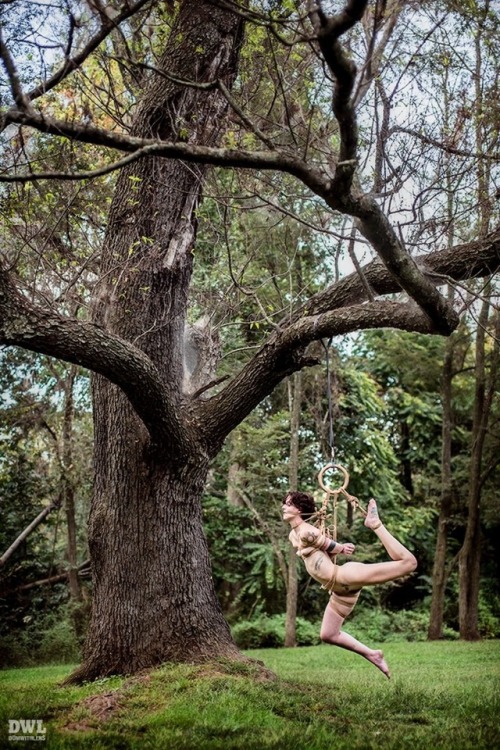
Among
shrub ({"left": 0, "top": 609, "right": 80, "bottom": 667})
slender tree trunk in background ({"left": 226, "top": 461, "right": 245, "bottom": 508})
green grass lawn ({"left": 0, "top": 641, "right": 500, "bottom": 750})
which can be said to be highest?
slender tree trunk in background ({"left": 226, "top": 461, "right": 245, "bottom": 508})

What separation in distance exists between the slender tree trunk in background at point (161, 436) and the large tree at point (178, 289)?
0.02m

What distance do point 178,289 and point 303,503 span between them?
10.3ft

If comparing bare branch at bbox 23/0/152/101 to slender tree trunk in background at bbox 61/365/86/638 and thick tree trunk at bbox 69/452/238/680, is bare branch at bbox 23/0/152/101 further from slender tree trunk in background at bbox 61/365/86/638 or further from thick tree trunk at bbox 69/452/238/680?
slender tree trunk in background at bbox 61/365/86/638

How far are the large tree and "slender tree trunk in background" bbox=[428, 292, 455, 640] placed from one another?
7.50 meters

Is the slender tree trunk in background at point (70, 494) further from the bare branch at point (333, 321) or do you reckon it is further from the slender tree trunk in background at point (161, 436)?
the bare branch at point (333, 321)

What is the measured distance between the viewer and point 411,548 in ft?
61.3

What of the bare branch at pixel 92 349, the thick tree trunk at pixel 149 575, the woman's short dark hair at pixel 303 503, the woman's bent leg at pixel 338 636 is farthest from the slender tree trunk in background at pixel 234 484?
the woman's bent leg at pixel 338 636

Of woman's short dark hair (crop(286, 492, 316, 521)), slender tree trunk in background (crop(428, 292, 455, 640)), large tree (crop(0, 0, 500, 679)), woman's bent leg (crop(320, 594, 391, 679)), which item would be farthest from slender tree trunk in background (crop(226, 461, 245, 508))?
woman's bent leg (crop(320, 594, 391, 679))

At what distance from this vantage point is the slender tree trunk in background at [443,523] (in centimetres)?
1479

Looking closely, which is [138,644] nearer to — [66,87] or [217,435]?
[217,435]

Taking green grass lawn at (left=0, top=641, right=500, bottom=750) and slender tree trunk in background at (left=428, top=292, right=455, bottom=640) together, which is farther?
slender tree trunk in background at (left=428, top=292, right=455, bottom=640)

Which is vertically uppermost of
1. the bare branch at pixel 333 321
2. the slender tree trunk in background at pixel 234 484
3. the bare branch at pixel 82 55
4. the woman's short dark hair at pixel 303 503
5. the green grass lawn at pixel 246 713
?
the bare branch at pixel 82 55

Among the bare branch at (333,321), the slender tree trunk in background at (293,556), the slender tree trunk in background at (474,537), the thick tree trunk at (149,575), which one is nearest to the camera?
the bare branch at (333,321)

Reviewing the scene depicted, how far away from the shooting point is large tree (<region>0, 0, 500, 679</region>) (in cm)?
571
